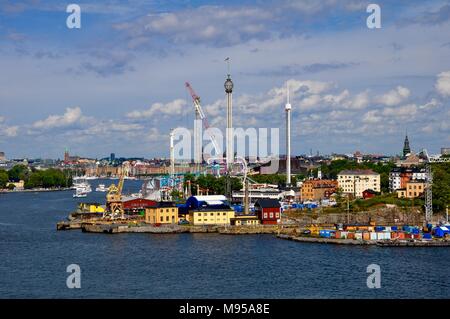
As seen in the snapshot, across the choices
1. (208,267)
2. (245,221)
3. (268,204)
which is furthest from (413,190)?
(208,267)

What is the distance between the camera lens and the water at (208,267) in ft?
28.3

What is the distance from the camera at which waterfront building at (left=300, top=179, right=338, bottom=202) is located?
26.2 metres

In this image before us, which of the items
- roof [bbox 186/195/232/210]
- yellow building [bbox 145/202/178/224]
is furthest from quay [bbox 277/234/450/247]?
yellow building [bbox 145/202/178/224]

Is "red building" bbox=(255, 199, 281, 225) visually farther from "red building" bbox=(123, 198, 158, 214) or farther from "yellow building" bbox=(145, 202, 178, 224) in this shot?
"red building" bbox=(123, 198, 158, 214)

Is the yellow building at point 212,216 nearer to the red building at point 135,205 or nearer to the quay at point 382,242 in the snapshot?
the quay at point 382,242

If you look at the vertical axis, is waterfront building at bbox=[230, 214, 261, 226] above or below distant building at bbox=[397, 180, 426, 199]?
below

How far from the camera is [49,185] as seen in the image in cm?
4709

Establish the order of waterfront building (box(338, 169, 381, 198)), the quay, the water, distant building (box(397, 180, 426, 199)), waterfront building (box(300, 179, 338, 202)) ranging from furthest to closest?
waterfront building (box(338, 169, 381, 198)) → waterfront building (box(300, 179, 338, 202)) → distant building (box(397, 180, 426, 199)) → the quay → the water

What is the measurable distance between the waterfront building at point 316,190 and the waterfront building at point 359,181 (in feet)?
1.85

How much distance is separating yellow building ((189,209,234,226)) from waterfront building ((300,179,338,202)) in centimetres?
907

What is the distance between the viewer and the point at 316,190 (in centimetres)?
2641

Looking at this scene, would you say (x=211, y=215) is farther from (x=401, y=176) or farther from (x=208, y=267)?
(x=401, y=176)

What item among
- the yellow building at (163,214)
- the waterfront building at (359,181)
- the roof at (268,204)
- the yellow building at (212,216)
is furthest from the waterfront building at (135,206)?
the waterfront building at (359,181)

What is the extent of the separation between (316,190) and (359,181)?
1.83 meters
